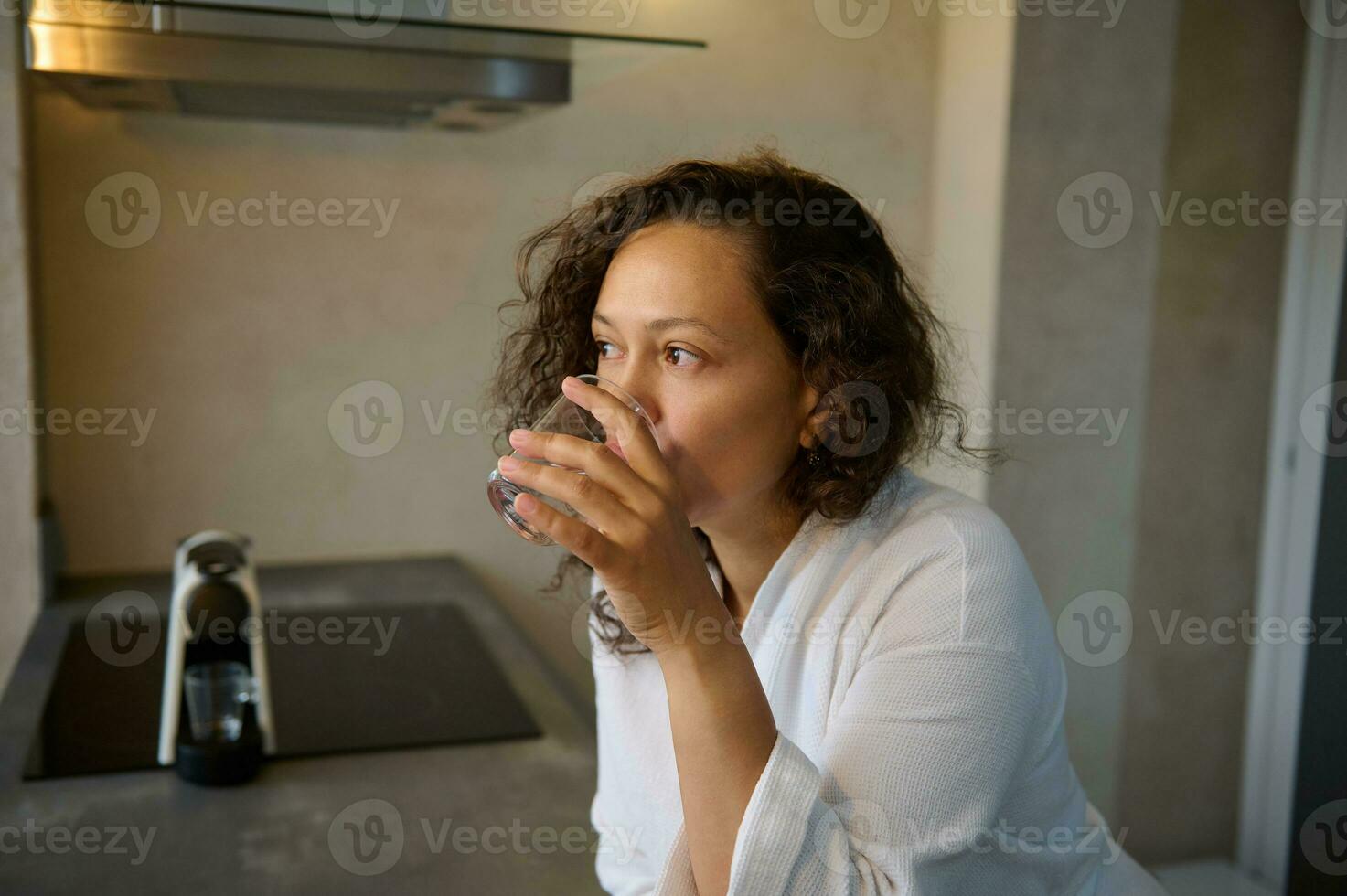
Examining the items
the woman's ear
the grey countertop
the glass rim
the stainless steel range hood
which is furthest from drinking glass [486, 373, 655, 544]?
the stainless steel range hood

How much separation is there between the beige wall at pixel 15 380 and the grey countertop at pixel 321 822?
1.56ft

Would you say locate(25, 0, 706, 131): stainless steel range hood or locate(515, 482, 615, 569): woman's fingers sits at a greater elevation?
locate(25, 0, 706, 131): stainless steel range hood

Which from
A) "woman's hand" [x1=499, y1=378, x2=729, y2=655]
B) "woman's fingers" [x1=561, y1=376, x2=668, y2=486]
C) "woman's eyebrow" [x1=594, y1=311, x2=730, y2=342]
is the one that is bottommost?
"woman's hand" [x1=499, y1=378, x2=729, y2=655]

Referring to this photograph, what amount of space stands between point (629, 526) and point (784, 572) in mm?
341

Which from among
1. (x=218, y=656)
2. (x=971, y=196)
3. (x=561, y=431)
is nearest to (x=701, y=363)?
(x=561, y=431)

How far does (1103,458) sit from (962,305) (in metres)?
0.43

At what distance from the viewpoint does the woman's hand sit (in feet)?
2.60

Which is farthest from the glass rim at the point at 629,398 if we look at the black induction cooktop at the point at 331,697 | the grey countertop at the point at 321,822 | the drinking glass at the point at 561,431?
the black induction cooktop at the point at 331,697

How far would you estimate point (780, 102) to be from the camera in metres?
2.48

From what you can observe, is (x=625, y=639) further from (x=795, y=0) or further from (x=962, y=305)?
(x=795, y=0)

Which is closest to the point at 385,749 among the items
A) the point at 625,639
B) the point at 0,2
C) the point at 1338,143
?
the point at 625,639

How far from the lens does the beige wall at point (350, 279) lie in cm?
214

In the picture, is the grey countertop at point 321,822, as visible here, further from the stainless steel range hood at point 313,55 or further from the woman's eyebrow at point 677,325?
the stainless steel range hood at point 313,55

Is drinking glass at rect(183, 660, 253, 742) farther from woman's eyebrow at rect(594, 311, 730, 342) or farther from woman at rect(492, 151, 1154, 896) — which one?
woman's eyebrow at rect(594, 311, 730, 342)
